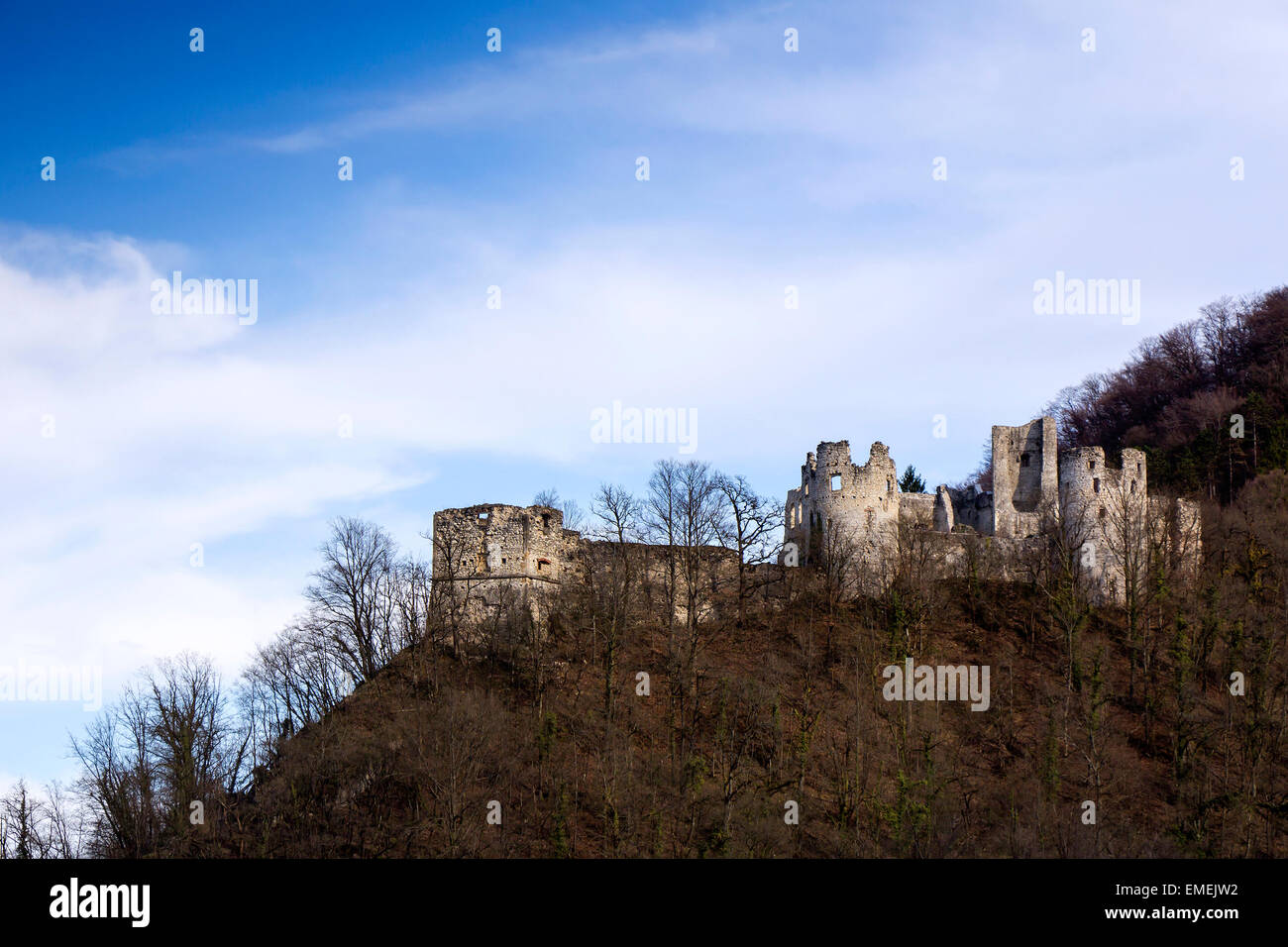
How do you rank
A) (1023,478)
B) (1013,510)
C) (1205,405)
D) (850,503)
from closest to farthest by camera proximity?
(850,503) → (1013,510) → (1023,478) → (1205,405)

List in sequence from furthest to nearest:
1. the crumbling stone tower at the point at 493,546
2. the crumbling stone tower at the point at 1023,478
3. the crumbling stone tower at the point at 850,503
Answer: the crumbling stone tower at the point at 1023,478 → the crumbling stone tower at the point at 850,503 → the crumbling stone tower at the point at 493,546

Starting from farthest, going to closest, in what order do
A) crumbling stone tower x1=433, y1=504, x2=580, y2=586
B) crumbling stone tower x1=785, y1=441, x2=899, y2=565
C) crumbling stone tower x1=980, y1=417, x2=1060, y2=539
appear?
crumbling stone tower x1=980, y1=417, x2=1060, y2=539, crumbling stone tower x1=785, y1=441, x2=899, y2=565, crumbling stone tower x1=433, y1=504, x2=580, y2=586

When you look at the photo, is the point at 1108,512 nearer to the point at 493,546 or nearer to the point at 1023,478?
the point at 1023,478

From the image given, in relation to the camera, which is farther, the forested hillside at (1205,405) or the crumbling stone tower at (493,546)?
the forested hillside at (1205,405)

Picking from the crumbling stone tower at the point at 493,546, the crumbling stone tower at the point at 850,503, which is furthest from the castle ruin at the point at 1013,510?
the crumbling stone tower at the point at 493,546

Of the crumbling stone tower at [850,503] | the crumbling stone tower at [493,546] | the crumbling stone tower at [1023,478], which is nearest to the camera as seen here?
the crumbling stone tower at [493,546]

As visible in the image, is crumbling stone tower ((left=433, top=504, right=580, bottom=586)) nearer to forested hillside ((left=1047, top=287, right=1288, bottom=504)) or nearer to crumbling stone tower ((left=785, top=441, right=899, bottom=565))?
crumbling stone tower ((left=785, top=441, right=899, bottom=565))

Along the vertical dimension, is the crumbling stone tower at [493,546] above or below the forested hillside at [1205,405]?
below

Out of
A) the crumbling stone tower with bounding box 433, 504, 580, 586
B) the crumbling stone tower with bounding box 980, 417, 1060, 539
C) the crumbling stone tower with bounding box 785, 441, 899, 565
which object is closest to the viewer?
the crumbling stone tower with bounding box 433, 504, 580, 586

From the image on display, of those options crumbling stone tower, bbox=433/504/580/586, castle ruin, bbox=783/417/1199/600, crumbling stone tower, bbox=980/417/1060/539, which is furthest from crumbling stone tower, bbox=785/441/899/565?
crumbling stone tower, bbox=433/504/580/586

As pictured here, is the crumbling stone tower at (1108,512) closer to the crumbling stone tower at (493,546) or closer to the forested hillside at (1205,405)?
the forested hillside at (1205,405)

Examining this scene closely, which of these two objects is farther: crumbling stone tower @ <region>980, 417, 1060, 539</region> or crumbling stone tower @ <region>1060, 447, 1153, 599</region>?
crumbling stone tower @ <region>980, 417, 1060, 539</region>

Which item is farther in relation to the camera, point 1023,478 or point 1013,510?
point 1023,478

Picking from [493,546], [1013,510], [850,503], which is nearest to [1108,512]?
Answer: [1013,510]
